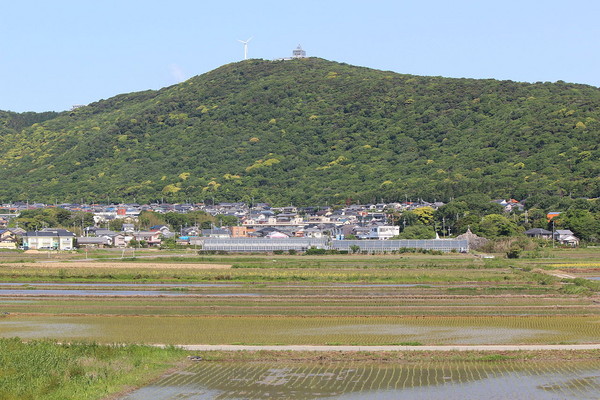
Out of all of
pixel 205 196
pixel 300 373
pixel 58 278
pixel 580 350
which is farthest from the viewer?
pixel 205 196

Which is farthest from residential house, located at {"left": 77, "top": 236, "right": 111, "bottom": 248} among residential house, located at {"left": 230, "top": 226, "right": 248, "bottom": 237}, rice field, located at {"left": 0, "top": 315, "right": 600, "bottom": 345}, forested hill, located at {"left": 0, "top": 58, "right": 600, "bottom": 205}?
rice field, located at {"left": 0, "top": 315, "right": 600, "bottom": 345}

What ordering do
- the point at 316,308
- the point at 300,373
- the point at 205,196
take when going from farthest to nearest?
the point at 205,196, the point at 316,308, the point at 300,373

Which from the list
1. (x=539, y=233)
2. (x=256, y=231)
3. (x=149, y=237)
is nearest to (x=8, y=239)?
(x=149, y=237)

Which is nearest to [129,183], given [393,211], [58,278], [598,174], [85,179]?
[85,179]

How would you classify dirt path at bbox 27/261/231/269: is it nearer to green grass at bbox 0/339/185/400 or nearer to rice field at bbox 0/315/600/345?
rice field at bbox 0/315/600/345

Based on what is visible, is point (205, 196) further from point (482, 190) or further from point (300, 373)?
point (300, 373)

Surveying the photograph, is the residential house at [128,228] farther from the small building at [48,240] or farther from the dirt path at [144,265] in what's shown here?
the dirt path at [144,265]

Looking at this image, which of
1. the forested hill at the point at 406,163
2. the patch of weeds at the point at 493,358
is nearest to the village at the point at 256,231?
the forested hill at the point at 406,163

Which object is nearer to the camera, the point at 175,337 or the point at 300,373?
the point at 300,373

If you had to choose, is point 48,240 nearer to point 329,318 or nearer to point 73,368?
point 329,318
